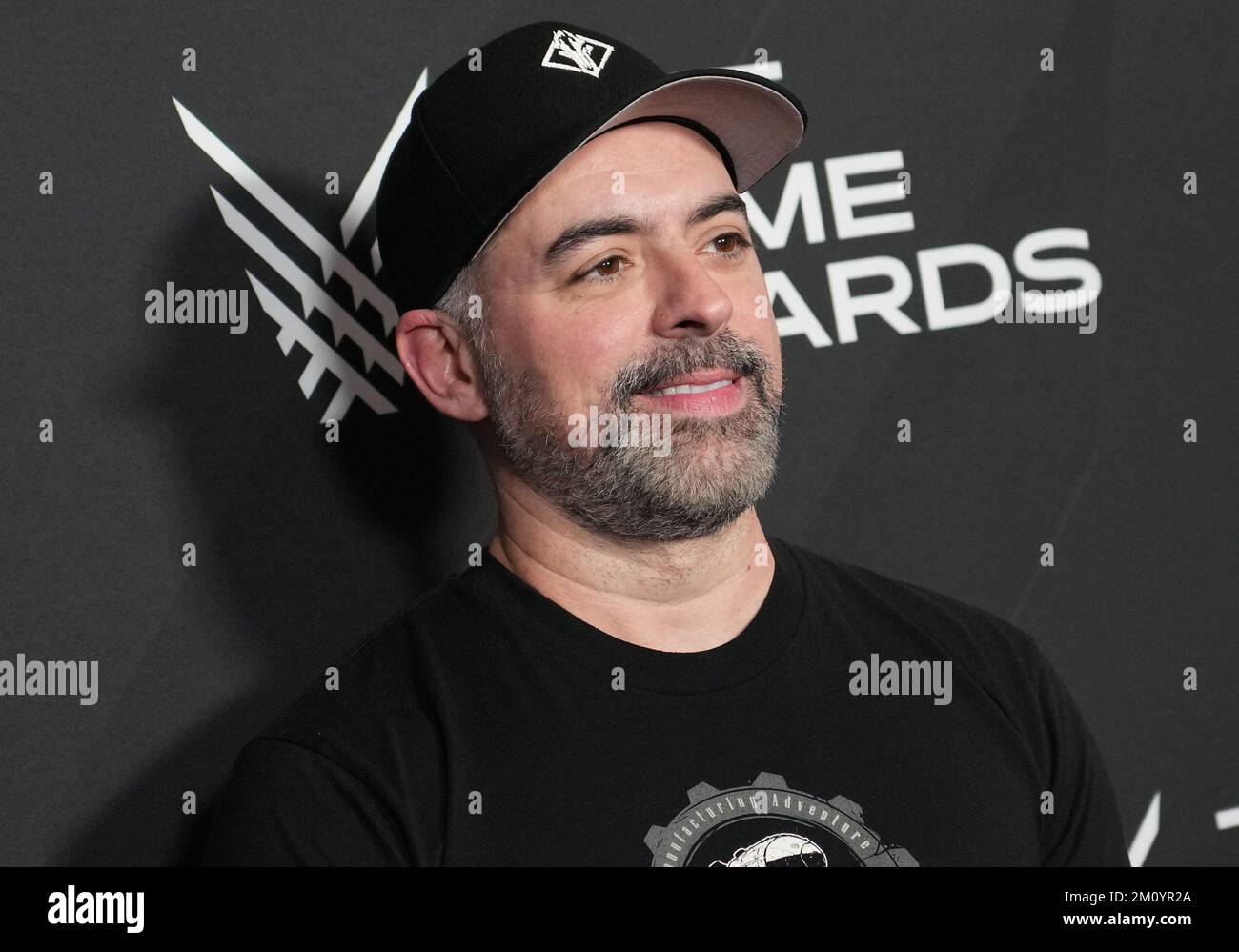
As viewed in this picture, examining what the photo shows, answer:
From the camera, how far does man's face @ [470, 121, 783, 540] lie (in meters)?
1.31

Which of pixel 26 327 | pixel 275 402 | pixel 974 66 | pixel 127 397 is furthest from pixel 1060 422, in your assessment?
Answer: pixel 26 327

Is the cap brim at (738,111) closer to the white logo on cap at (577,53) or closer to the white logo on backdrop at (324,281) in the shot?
the white logo on cap at (577,53)

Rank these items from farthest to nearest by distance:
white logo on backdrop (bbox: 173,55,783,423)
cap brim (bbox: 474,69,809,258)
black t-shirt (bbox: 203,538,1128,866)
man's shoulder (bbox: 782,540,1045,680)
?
white logo on backdrop (bbox: 173,55,783,423), man's shoulder (bbox: 782,540,1045,680), cap brim (bbox: 474,69,809,258), black t-shirt (bbox: 203,538,1128,866)

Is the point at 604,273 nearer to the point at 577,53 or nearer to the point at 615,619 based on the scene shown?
the point at 577,53

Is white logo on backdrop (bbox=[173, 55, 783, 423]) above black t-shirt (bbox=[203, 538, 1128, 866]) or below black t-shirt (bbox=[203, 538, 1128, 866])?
above

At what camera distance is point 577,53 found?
1.39 meters

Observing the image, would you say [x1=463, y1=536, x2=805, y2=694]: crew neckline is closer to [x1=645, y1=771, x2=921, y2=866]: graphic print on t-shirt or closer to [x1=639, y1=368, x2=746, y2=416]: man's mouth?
[x1=645, y1=771, x2=921, y2=866]: graphic print on t-shirt

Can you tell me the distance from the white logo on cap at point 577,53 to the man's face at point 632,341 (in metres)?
0.07

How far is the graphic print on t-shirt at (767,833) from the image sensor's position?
49.1 inches

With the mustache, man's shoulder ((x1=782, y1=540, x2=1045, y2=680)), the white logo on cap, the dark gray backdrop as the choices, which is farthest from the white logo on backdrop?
man's shoulder ((x1=782, y1=540, x2=1045, y2=680))

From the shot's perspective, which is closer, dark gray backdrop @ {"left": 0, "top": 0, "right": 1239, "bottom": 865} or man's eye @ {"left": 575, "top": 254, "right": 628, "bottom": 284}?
man's eye @ {"left": 575, "top": 254, "right": 628, "bottom": 284}

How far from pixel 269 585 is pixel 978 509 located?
0.93 meters

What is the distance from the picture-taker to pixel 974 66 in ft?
6.03

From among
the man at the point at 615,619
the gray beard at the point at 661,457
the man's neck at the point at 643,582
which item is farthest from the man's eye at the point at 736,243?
the man's neck at the point at 643,582
